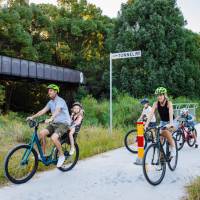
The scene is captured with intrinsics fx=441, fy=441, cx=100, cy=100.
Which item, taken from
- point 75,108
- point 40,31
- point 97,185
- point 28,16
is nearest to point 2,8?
point 28,16

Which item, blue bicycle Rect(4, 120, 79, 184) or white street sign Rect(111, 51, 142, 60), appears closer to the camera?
blue bicycle Rect(4, 120, 79, 184)

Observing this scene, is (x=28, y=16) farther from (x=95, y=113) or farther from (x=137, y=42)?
(x=95, y=113)

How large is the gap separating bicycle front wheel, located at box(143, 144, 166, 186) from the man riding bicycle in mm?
1648

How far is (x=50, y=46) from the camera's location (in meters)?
47.8

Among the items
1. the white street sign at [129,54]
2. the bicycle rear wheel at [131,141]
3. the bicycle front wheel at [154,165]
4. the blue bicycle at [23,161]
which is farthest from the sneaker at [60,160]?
the white street sign at [129,54]

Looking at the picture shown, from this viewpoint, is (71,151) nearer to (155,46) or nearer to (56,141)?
(56,141)

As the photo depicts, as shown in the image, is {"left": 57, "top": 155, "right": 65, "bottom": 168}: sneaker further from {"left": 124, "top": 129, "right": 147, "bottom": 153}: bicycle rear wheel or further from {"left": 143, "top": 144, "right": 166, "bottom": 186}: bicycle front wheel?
{"left": 124, "top": 129, "right": 147, "bottom": 153}: bicycle rear wheel

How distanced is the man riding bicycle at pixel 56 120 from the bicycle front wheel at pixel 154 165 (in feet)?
5.41

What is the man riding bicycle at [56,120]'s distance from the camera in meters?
8.12

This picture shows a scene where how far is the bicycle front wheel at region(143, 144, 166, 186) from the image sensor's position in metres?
7.43

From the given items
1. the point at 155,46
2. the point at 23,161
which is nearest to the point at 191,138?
the point at 23,161

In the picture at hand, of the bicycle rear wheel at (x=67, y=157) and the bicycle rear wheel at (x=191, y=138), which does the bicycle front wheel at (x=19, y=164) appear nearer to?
the bicycle rear wheel at (x=67, y=157)

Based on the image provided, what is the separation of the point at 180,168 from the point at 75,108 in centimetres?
271

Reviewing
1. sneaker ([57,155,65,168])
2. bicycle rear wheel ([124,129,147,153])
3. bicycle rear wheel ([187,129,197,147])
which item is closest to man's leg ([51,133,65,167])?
sneaker ([57,155,65,168])
